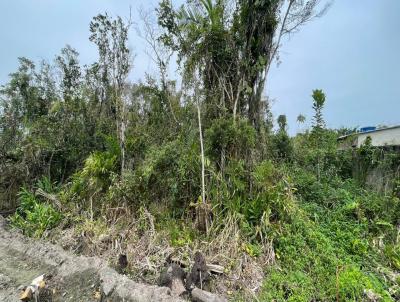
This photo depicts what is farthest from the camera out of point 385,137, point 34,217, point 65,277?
point 385,137

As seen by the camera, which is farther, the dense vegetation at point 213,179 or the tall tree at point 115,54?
the tall tree at point 115,54

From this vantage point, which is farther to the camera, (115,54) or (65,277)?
(115,54)

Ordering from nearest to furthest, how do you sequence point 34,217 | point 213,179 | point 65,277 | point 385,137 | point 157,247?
point 65,277, point 157,247, point 213,179, point 34,217, point 385,137

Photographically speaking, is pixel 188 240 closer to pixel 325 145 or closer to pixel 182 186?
pixel 182 186

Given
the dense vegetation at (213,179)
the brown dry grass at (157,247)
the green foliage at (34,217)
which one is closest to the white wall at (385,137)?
the dense vegetation at (213,179)

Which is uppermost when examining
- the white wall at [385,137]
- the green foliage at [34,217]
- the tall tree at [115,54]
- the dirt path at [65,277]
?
the tall tree at [115,54]

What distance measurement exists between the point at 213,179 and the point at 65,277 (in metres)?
2.30

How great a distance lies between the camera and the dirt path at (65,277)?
2984 millimetres

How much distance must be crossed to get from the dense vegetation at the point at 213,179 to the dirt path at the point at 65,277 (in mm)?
444

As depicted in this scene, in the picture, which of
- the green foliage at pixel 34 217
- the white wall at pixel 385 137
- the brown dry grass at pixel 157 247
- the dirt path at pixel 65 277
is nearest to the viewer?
the dirt path at pixel 65 277

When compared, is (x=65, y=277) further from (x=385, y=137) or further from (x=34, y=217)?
(x=385, y=137)

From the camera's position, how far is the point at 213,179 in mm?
4461

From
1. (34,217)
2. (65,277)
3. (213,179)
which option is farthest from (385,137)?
(34,217)

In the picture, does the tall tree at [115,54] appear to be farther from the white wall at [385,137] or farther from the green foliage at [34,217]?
the white wall at [385,137]
